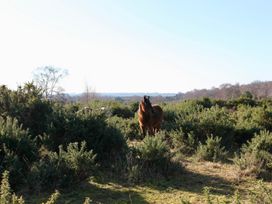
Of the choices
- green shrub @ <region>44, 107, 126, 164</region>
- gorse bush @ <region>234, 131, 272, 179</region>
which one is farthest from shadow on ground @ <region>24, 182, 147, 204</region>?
gorse bush @ <region>234, 131, 272, 179</region>

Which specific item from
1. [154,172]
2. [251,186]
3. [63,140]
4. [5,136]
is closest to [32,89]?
[63,140]

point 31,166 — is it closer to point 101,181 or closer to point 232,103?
point 101,181

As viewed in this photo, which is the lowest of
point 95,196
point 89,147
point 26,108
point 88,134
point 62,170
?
Answer: point 95,196

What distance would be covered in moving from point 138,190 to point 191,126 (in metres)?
4.82

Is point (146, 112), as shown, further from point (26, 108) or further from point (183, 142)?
point (26, 108)

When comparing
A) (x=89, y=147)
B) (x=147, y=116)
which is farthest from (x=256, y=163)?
(x=147, y=116)

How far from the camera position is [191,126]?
37.9ft

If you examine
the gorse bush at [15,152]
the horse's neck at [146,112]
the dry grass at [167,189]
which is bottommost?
the dry grass at [167,189]

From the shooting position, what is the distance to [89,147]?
27.5 ft

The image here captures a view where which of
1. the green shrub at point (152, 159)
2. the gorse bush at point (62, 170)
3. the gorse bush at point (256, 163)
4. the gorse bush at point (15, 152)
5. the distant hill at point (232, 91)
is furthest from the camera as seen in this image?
the distant hill at point (232, 91)

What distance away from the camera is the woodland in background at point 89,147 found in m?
7.05

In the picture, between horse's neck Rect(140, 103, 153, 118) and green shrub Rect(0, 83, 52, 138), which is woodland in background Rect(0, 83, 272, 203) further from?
horse's neck Rect(140, 103, 153, 118)

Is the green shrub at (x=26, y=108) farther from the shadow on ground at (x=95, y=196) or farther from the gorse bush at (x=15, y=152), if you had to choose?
the shadow on ground at (x=95, y=196)

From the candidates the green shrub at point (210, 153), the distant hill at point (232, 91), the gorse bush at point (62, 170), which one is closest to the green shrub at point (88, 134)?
the gorse bush at point (62, 170)
